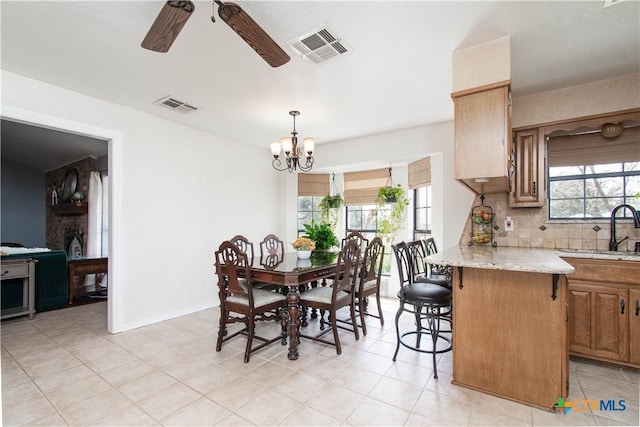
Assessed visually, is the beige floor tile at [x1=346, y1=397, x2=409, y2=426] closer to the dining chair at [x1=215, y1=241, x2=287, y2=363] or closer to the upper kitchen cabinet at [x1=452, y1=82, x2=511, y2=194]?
the dining chair at [x1=215, y1=241, x2=287, y2=363]

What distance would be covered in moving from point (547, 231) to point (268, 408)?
3.17 metres

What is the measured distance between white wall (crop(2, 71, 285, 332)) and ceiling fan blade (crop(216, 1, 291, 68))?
252cm

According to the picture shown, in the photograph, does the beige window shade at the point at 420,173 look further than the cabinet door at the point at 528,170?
Yes

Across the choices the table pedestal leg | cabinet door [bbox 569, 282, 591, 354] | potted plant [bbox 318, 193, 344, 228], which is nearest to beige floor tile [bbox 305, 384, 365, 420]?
the table pedestal leg

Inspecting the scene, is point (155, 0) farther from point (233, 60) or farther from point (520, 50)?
point (520, 50)

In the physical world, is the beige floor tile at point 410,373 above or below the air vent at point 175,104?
below

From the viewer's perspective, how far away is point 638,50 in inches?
92.4

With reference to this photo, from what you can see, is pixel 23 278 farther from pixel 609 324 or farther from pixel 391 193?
pixel 609 324

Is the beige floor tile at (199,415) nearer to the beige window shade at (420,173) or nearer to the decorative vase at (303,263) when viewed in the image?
the decorative vase at (303,263)

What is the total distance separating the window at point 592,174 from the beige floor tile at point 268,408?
319cm

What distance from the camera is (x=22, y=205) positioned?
6848 mm

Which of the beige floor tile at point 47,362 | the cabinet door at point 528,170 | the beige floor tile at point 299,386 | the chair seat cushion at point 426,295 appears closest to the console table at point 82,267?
the beige floor tile at point 47,362

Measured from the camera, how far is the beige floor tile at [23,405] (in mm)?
1867

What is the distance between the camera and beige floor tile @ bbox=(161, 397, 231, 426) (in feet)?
5.99
